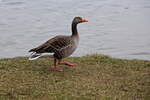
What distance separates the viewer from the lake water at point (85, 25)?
44.1 ft

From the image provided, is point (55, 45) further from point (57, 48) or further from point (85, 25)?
point (85, 25)

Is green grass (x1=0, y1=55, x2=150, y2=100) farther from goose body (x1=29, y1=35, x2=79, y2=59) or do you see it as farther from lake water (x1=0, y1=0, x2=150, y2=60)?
lake water (x1=0, y1=0, x2=150, y2=60)

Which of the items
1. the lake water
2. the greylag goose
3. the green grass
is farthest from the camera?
the lake water

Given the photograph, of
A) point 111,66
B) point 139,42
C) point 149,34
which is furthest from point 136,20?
point 111,66

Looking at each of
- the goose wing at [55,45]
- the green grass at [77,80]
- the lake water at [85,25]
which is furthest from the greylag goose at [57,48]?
the lake water at [85,25]

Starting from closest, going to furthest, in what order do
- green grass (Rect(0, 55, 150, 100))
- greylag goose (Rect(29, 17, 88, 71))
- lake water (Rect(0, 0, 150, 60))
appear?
green grass (Rect(0, 55, 150, 100))
greylag goose (Rect(29, 17, 88, 71))
lake water (Rect(0, 0, 150, 60))

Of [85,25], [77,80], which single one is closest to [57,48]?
[77,80]

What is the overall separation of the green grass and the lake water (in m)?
3.30

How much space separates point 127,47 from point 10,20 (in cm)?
658

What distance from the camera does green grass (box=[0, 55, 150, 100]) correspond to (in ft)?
22.4

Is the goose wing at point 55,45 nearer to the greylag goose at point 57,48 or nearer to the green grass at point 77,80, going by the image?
the greylag goose at point 57,48

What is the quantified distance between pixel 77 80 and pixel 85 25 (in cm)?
980

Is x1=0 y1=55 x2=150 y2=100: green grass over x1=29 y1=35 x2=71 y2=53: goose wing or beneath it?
beneath

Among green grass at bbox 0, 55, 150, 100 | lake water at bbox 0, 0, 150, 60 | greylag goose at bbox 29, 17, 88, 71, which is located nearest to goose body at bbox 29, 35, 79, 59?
greylag goose at bbox 29, 17, 88, 71
